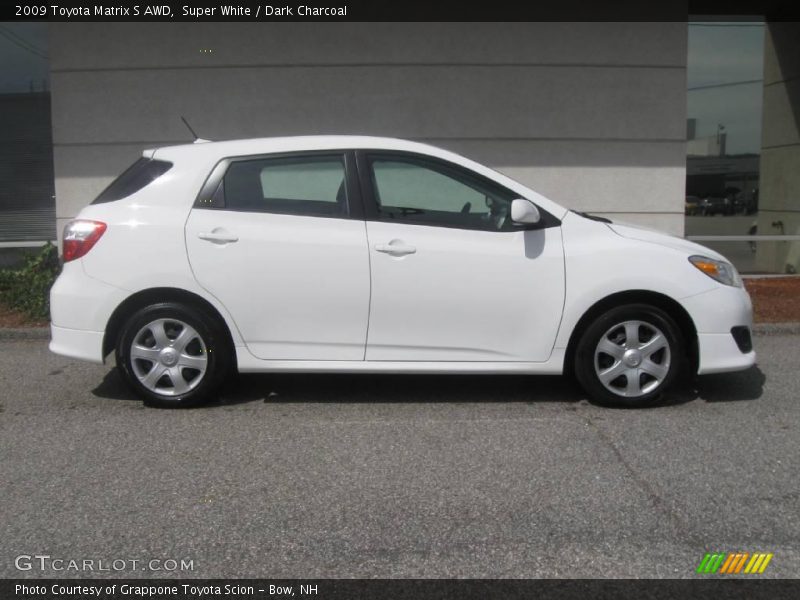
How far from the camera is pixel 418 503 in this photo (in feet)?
13.8

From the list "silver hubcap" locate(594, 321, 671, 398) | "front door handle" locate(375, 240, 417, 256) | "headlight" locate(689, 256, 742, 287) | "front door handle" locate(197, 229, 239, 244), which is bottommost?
"silver hubcap" locate(594, 321, 671, 398)

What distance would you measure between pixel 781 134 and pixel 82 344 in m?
9.69

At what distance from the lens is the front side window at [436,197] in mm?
5656

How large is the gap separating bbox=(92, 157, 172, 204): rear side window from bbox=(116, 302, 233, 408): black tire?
2.61 ft

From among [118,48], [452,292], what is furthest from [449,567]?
[118,48]

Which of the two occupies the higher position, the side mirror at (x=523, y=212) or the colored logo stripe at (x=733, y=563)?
the side mirror at (x=523, y=212)

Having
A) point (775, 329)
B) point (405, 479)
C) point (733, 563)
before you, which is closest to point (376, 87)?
point (775, 329)

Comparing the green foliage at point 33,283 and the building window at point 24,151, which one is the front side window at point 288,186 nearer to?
the green foliage at point 33,283

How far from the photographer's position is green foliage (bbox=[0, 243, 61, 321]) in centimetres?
883

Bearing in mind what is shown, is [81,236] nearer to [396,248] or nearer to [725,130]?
[396,248]

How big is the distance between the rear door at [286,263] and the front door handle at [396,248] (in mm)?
111
